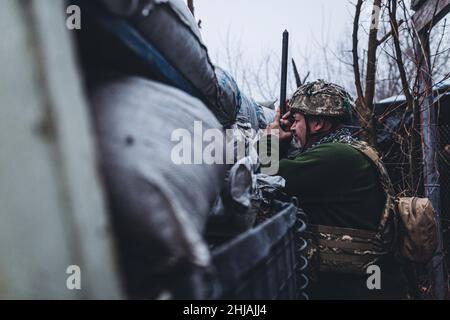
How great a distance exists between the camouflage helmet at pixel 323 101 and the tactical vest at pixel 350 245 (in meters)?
0.61

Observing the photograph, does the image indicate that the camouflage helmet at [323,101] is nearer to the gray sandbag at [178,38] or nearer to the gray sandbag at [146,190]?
the gray sandbag at [178,38]

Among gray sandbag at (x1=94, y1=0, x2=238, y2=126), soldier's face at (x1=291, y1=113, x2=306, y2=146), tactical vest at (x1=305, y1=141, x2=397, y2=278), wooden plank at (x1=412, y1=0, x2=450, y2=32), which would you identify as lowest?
tactical vest at (x1=305, y1=141, x2=397, y2=278)

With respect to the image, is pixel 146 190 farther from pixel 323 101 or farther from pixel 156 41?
pixel 323 101

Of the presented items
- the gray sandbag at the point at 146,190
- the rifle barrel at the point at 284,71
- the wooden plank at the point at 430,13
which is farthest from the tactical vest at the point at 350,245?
the wooden plank at the point at 430,13

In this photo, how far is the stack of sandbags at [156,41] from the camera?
0.69m

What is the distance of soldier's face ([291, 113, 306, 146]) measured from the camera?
2363mm

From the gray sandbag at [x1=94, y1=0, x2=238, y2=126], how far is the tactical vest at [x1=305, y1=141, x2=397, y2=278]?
93 centimetres

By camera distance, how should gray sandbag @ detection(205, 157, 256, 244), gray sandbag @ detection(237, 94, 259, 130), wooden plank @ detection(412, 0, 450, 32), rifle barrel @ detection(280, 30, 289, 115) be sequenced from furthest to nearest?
wooden plank @ detection(412, 0, 450, 32) < rifle barrel @ detection(280, 30, 289, 115) < gray sandbag @ detection(237, 94, 259, 130) < gray sandbag @ detection(205, 157, 256, 244)

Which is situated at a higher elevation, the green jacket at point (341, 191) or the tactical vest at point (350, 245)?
the green jacket at point (341, 191)

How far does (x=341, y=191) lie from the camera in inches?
80.2

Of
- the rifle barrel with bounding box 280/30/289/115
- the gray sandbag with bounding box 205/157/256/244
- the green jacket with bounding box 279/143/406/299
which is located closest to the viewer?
the gray sandbag with bounding box 205/157/256/244

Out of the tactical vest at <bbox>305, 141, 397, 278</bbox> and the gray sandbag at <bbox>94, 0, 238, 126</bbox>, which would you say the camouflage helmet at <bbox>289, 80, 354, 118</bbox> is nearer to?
the tactical vest at <bbox>305, 141, 397, 278</bbox>

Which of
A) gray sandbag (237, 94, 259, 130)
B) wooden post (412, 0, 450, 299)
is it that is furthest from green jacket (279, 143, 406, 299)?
wooden post (412, 0, 450, 299)
